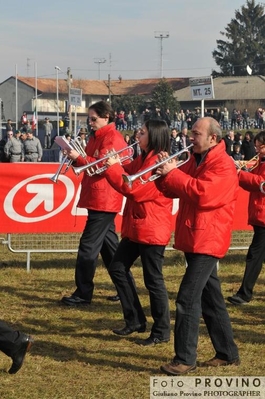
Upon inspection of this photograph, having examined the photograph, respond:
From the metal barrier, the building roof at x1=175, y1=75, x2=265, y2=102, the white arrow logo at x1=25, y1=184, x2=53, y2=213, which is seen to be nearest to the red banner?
the white arrow logo at x1=25, y1=184, x2=53, y2=213

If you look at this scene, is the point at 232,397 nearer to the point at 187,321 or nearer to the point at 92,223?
the point at 187,321

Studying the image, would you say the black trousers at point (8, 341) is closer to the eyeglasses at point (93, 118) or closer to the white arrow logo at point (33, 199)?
the eyeglasses at point (93, 118)

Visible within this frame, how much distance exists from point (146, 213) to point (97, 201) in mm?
1553

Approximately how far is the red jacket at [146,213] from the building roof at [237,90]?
82.2 meters

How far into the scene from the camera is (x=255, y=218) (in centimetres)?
910

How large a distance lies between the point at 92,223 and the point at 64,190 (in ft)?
7.45

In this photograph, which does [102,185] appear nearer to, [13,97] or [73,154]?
[73,154]

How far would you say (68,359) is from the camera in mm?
7035

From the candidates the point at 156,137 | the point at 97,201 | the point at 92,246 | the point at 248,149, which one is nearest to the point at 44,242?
the point at 92,246

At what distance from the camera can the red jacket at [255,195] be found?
332 inches

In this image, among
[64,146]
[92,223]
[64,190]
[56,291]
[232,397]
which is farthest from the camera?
[64,190]

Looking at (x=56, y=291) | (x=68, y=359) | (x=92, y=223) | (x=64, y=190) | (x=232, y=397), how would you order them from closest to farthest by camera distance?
(x=232, y=397), (x=68, y=359), (x=92, y=223), (x=56, y=291), (x=64, y=190)

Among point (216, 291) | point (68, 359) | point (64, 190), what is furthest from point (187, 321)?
point (64, 190)

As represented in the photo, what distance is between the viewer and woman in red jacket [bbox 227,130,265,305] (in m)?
8.45
